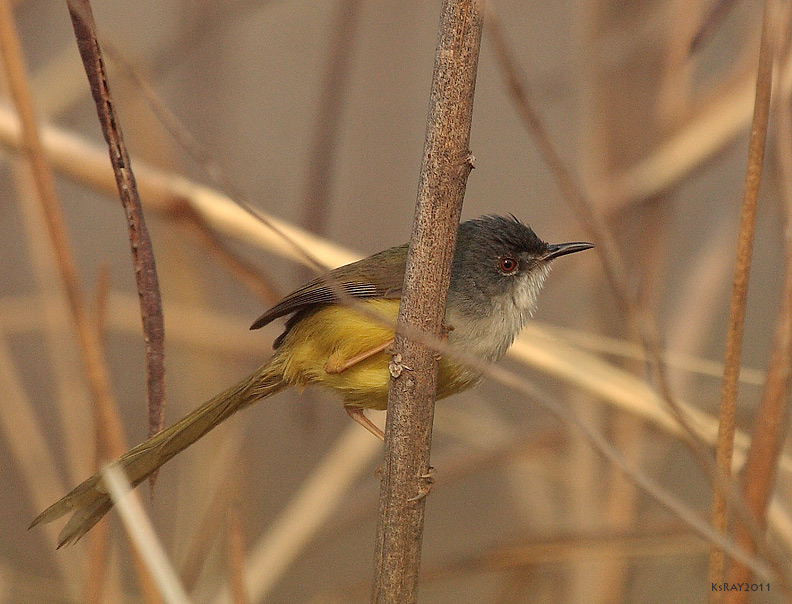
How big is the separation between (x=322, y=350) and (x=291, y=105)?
279 centimetres

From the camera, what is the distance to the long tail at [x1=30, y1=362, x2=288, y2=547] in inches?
69.3

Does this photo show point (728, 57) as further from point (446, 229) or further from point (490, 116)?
point (446, 229)

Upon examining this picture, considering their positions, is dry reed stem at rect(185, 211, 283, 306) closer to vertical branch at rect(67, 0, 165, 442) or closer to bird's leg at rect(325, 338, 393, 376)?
bird's leg at rect(325, 338, 393, 376)

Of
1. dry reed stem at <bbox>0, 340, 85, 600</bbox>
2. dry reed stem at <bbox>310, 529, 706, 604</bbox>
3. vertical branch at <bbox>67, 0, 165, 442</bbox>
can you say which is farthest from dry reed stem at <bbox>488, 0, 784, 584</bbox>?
dry reed stem at <bbox>0, 340, 85, 600</bbox>

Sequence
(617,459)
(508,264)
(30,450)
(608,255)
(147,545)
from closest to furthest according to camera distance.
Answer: (617,459), (147,545), (608,255), (508,264), (30,450)

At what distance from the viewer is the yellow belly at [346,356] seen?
2.31 metres

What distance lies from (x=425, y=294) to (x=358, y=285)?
0.96m

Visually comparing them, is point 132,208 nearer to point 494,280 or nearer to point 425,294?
point 425,294

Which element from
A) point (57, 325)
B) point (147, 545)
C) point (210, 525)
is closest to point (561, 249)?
point (210, 525)

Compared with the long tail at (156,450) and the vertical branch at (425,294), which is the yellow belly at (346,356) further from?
the vertical branch at (425,294)

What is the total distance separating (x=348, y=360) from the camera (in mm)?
2367

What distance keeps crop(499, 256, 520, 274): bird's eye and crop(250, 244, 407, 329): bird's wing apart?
0.30m

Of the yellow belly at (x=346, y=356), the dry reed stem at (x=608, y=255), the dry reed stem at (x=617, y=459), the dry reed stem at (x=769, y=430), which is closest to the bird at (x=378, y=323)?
the yellow belly at (x=346, y=356)

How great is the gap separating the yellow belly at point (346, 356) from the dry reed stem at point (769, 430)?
2.51 ft
